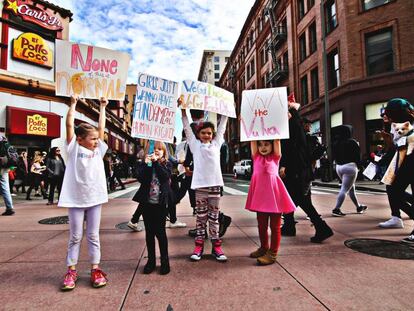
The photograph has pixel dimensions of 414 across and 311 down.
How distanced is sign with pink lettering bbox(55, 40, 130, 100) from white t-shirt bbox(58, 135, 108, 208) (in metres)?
0.84

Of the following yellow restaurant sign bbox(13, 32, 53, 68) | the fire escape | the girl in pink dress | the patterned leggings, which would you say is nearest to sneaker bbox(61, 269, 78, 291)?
the patterned leggings

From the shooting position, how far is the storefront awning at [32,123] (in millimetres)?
15742

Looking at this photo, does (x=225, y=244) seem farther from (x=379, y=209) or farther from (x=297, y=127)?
(x=379, y=209)

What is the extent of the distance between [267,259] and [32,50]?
19.8 meters

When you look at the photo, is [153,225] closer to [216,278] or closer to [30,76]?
[216,278]

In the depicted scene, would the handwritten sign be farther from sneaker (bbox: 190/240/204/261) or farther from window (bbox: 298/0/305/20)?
window (bbox: 298/0/305/20)

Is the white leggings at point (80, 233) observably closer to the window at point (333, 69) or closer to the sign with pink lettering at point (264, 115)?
the sign with pink lettering at point (264, 115)

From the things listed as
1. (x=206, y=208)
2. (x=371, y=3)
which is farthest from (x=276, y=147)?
(x=371, y=3)

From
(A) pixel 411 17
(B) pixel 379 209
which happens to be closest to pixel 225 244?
(B) pixel 379 209

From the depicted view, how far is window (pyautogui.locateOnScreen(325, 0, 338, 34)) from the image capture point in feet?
66.4

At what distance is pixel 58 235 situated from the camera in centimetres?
461

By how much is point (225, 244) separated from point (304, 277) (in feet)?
4.63

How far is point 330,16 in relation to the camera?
2084cm

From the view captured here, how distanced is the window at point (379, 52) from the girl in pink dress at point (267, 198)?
1766cm
